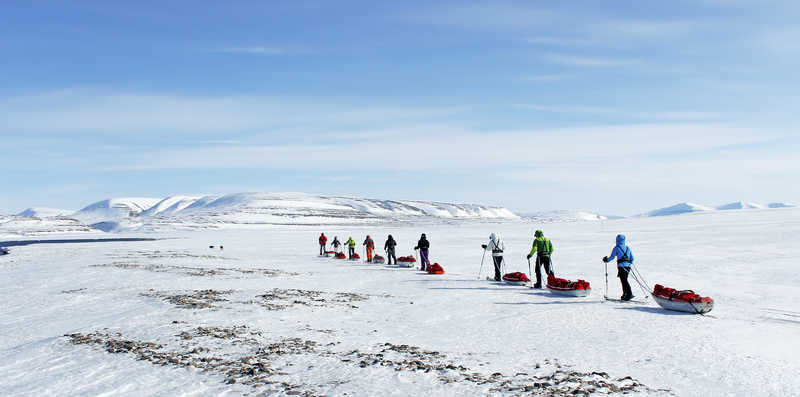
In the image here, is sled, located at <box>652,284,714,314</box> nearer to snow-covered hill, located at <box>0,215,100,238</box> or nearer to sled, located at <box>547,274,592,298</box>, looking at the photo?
sled, located at <box>547,274,592,298</box>

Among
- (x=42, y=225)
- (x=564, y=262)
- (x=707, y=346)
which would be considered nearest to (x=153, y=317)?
(x=707, y=346)

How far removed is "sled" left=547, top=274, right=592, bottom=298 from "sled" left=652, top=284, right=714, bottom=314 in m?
2.07

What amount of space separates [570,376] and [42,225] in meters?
128

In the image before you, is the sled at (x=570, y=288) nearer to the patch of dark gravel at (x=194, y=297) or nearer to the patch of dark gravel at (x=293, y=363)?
the patch of dark gravel at (x=293, y=363)

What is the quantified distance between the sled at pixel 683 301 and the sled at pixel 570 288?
207 centimetres

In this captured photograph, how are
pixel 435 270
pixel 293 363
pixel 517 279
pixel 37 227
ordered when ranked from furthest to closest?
pixel 37 227 < pixel 435 270 < pixel 517 279 < pixel 293 363

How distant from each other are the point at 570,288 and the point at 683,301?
3362mm

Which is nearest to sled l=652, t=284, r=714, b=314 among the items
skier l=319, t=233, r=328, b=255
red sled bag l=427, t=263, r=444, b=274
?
red sled bag l=427, t=263, r=444, b=274

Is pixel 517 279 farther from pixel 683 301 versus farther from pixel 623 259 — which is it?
pixel 683 301

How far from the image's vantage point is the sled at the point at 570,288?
1568 centimetres

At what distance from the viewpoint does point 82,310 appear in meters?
13.7

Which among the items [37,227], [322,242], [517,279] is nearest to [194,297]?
[517,279]

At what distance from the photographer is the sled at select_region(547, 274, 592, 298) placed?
51.4ft

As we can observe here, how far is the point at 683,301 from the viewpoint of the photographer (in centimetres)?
1310
